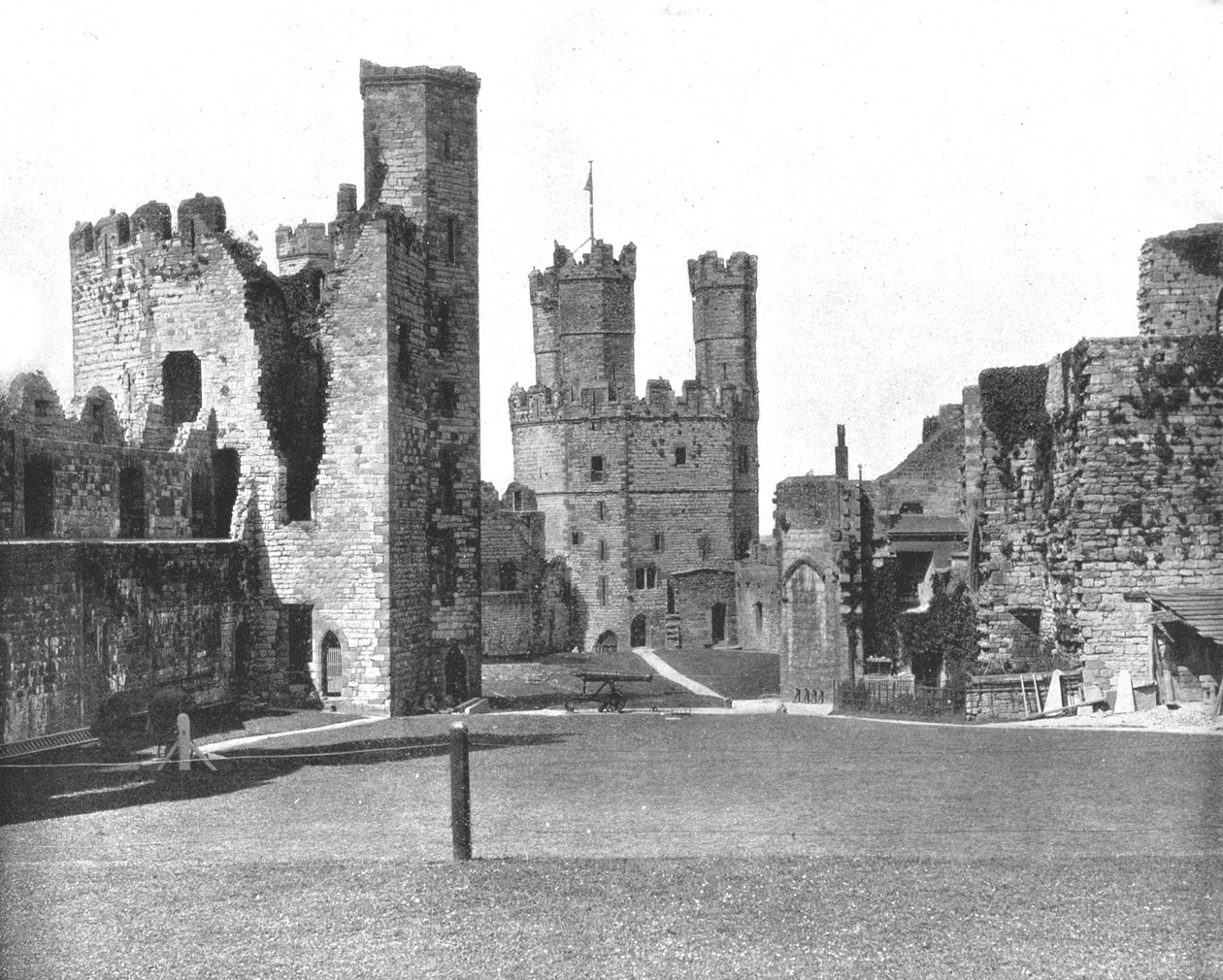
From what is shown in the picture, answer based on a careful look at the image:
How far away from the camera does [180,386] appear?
27.4 m

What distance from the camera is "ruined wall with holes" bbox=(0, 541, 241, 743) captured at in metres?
17.1

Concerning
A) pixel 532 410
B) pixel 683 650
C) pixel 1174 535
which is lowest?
pixel 683 650

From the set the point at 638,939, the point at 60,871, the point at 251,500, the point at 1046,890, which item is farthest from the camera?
the point at 251,500

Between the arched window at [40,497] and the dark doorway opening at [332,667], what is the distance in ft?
19.0

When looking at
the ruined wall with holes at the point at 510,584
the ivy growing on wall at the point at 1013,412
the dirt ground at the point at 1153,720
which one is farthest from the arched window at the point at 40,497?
the ruined wall with holes at the point at 510,584

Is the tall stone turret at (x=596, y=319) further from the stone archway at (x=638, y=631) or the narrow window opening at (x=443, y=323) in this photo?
the narrow window opening at (x=443, y=323)

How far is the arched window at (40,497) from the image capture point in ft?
71.9

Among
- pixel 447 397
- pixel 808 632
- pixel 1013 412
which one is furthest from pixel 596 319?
pixel 1013 412

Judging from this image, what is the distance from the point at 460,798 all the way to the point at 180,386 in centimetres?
1904

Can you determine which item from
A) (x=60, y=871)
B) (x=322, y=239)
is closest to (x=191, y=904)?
(x=60, y=871)

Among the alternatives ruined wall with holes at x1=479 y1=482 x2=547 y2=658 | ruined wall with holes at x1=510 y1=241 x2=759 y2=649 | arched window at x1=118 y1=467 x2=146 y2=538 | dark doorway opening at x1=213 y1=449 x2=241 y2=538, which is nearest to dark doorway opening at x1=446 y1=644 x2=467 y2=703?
dark doorway opening at x1=213 y1=449 x2=241 y2=538

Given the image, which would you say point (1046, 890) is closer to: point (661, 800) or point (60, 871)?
point (661, 800)

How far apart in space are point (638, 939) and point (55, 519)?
16649mm

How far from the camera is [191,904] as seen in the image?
9438 mm
